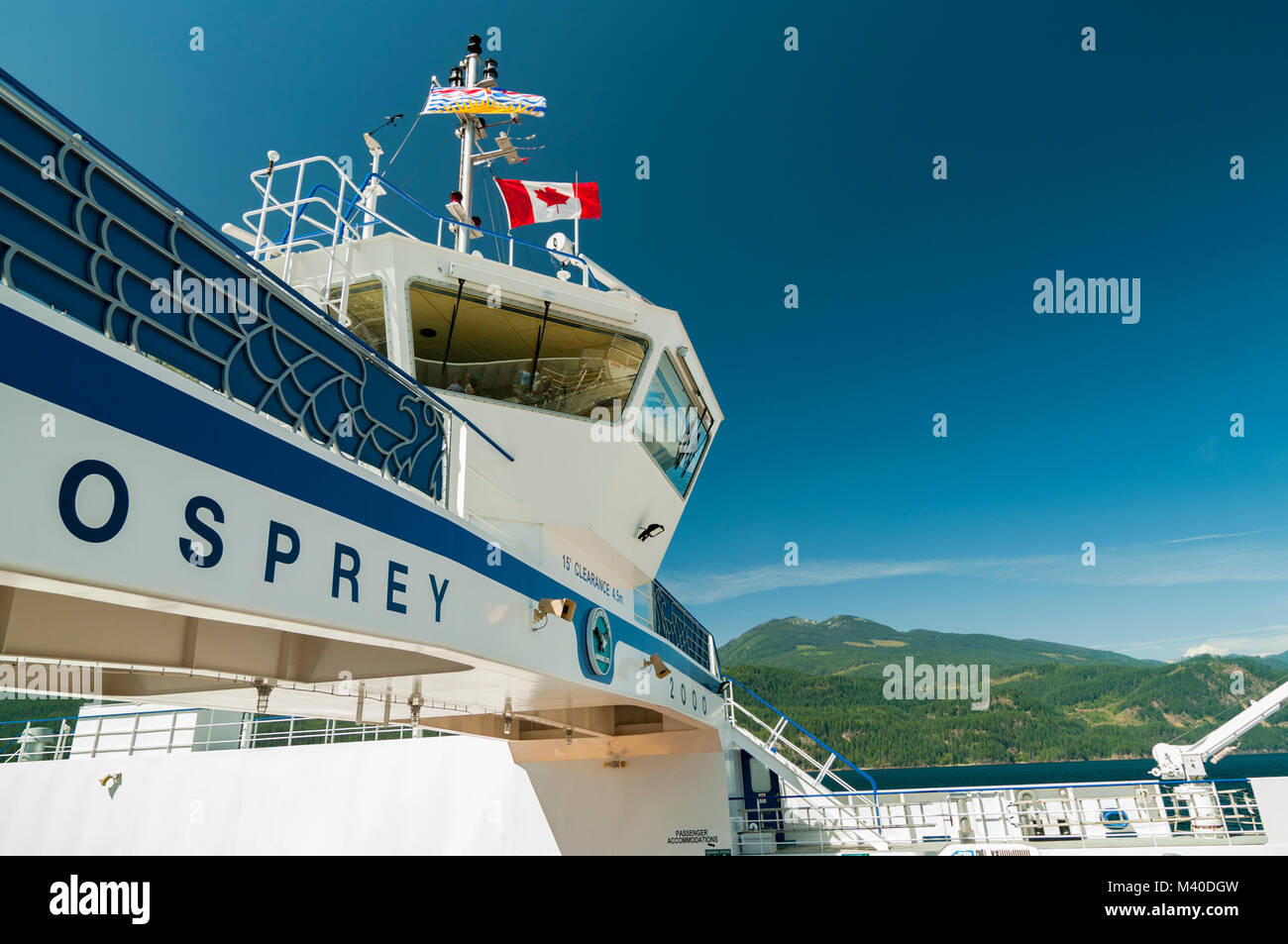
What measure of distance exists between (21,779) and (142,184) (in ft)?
57.1

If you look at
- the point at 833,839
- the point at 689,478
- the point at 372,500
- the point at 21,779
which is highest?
the point at 689,478

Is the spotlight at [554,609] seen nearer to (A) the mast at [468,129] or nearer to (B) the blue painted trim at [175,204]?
(B) the blue painted trim at [175,204]

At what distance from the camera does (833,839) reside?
50.6 ft

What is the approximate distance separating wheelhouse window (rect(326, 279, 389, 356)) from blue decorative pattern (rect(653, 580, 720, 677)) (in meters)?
5.54

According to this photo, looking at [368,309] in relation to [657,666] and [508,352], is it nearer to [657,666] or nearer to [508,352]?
[508,352]

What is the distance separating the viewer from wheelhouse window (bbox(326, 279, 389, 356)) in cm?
866

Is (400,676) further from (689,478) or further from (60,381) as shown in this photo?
(689,478)

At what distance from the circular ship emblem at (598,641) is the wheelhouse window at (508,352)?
2756mm
